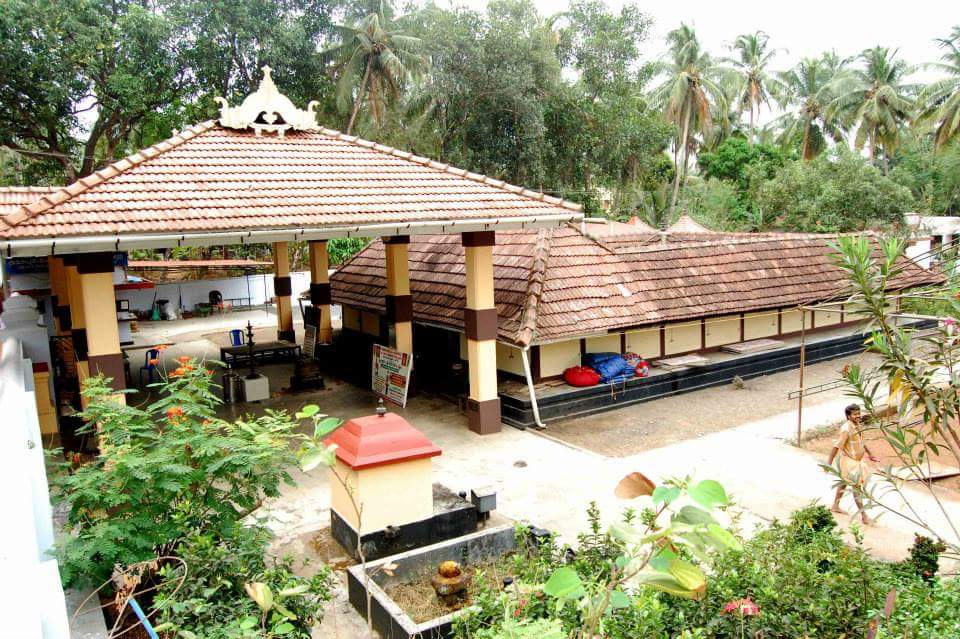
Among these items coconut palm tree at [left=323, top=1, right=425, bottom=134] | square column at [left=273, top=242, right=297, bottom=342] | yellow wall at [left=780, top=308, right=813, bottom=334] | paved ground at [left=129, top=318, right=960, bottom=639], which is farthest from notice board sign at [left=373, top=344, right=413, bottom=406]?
coconut palm tree at [left=323, top=1, right=425, bottom=134]

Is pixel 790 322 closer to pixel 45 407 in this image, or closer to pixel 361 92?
pixel 45 407

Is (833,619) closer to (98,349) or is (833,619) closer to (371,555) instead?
(371,555)

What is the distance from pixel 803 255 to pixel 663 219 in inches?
828

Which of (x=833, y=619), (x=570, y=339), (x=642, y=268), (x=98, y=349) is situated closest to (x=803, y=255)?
(x=642, y=268)

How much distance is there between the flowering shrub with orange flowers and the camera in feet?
15.8

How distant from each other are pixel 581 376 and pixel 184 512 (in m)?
9.48

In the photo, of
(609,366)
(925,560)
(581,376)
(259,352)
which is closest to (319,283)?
(259,352)

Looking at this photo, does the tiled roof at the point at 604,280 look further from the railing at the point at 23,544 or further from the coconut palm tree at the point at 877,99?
the coconut palm tree at the point at 877,99

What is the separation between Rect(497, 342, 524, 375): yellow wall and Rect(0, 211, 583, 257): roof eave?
2954 mm

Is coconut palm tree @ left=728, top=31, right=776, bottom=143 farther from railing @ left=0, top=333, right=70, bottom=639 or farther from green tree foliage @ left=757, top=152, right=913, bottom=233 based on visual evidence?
railing @ left=0, top=333, right=70, bottom=639

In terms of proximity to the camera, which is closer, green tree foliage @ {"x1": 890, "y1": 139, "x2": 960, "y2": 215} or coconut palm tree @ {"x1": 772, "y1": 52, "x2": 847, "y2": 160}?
green tree foliage @ {"x1": 890, "y1": 139, "x2": 960, "y2": 215}

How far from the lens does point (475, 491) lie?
328 inches

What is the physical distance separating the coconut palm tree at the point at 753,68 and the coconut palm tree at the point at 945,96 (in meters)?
11.9

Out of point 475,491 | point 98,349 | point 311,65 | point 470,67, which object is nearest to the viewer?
point 475,491
